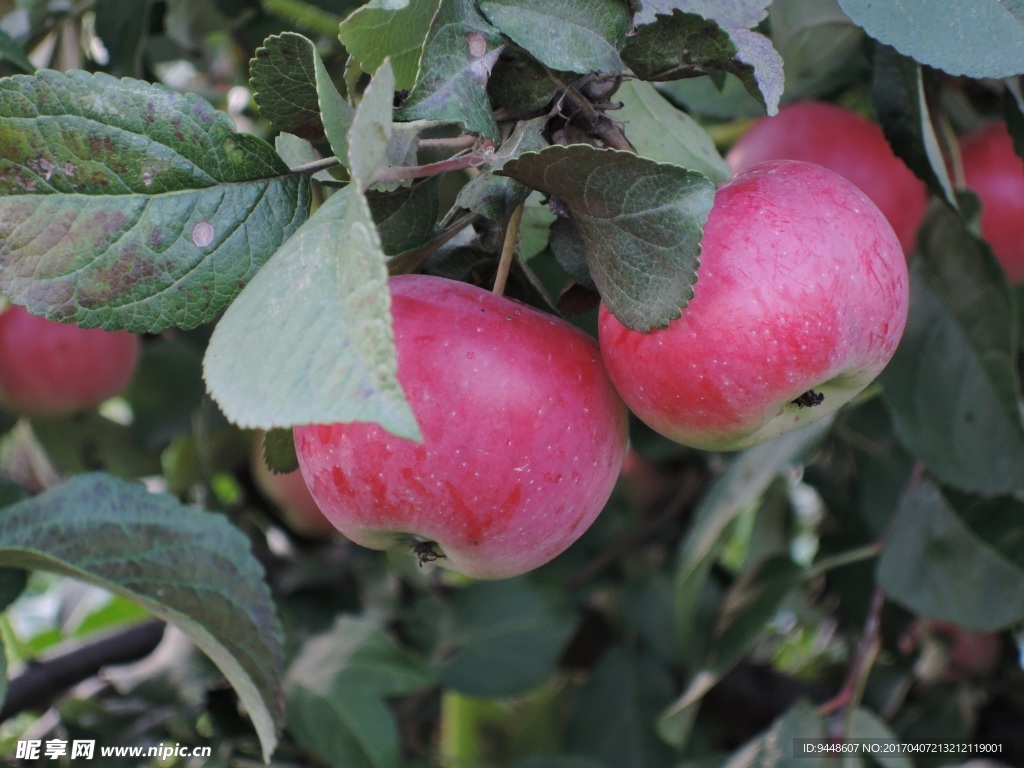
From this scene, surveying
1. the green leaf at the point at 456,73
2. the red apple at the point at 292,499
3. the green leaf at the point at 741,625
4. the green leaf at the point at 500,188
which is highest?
the green leaf at the point at 456,73

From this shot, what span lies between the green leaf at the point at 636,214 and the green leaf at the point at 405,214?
0.08m

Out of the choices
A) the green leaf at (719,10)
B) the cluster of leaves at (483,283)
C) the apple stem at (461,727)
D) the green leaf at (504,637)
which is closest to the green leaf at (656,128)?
the cluster of leaves at (483,283)

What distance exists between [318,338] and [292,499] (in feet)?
3.65

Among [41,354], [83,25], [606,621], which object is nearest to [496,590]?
[606,621]

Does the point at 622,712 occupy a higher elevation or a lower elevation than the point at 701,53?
lower

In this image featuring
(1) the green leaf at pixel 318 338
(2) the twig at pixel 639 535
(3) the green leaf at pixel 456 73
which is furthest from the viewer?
(2) the twig at pixel 639 535

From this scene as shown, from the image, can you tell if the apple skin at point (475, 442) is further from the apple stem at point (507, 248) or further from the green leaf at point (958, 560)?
the green leaf at point (958, 560)

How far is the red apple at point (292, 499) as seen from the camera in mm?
1421

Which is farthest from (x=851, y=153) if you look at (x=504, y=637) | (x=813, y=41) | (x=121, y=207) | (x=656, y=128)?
(x=504, y=637)

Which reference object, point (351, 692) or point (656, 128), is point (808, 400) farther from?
point (351, 692)

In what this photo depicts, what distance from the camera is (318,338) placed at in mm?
378

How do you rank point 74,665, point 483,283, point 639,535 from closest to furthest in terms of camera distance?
1. point 483,283
2. point 74,665
3. point 639,535

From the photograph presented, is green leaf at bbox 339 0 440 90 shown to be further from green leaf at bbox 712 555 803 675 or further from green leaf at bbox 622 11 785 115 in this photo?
green leaf at bbox 712 555 803 675

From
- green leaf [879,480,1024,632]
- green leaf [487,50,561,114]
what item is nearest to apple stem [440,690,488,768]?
green leaf [879,480,1024,632]
